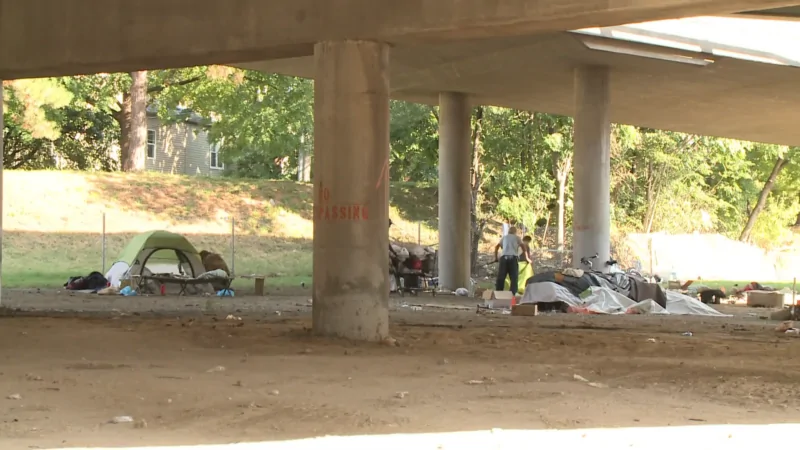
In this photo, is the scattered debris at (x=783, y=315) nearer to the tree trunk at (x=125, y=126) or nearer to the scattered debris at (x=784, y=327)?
the scattered debris at (x=784, y=327)

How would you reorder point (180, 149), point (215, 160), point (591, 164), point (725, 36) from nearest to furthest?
point (725, 36) → point (591, 164) → point (180, 149) → point (215, 160)

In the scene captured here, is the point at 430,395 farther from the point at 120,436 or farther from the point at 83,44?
the point at 83,44

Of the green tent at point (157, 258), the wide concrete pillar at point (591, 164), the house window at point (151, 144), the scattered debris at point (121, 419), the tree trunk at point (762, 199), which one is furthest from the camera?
the tree trunk at point (762, 199)

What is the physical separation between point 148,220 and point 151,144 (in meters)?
18.1

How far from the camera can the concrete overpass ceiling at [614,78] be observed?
2167cm

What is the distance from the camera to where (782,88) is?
24781mm

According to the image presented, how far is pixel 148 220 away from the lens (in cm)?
3566

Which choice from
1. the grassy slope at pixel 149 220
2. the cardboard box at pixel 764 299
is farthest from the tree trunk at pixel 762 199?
the cardboard box at pixel 764 299

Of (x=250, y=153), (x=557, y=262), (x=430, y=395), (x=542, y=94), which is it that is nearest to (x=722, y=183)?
(x=557, y=262)

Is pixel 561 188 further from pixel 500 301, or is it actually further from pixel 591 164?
pixel 500 301

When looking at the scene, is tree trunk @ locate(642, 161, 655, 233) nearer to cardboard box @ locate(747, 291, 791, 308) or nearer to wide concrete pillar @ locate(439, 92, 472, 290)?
wide concrete pillar @ locate(439, 92, 472, 290)

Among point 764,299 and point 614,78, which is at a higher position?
point 614,78

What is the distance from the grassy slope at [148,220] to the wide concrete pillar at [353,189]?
16799 millimetres

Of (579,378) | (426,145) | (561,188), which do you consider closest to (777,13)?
(579,378)
